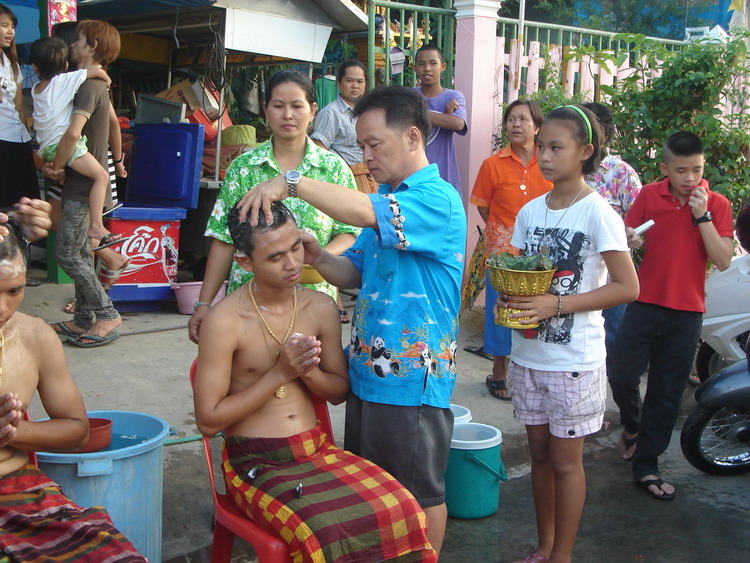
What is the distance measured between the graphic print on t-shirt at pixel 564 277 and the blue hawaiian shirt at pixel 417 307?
1.64ft

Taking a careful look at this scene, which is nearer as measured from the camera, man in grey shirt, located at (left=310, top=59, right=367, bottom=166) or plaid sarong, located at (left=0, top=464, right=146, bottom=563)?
plaid sarong, located at (left=0, top=464, right=146, bottom=563)

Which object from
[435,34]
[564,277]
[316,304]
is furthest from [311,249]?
[435,34]

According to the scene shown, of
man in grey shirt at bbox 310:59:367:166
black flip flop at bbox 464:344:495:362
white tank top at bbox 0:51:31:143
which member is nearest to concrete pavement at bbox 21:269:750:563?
black flip flop at bbox 464:344:495:362

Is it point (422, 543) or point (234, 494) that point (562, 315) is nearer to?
point (422, 543)

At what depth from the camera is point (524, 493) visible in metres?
3.95

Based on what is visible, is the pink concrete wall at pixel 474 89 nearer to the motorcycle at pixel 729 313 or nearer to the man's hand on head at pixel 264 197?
the motorcycle at pixel 729 313

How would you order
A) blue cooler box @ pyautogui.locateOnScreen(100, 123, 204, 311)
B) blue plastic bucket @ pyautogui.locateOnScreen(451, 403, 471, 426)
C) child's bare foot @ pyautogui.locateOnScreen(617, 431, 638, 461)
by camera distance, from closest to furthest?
blue plastic bucket @ pyautogui.locateOnScreen(451, 403, 471, 426) → child's bare foot @ pyautogui.locateOnScreen(617, 431, 638, 461) → blue cooler box @ pyautogui.locateOnScreen(100, 123, 204, 311)

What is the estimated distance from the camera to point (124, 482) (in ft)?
8.57

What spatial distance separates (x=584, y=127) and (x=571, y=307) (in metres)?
0.67

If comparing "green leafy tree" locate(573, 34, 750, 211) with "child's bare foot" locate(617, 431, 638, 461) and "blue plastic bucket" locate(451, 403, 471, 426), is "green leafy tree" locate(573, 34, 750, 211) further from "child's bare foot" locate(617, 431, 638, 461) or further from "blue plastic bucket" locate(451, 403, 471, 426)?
"blue plastic bucket" locate(451, 403, 471, 426)

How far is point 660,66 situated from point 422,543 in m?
4.75

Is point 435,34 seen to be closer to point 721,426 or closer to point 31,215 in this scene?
point 721,426

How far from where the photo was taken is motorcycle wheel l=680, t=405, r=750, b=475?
4172mm

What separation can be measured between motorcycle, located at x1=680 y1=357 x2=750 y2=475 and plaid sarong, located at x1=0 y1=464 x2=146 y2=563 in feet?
10.0
